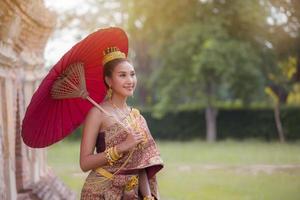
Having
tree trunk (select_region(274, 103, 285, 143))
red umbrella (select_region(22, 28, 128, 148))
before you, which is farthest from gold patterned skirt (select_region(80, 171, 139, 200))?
tree trunk (select_region(274, 103, 285, 143))

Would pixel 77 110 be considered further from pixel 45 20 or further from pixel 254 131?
pixel 254 131

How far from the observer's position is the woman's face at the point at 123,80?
409cm

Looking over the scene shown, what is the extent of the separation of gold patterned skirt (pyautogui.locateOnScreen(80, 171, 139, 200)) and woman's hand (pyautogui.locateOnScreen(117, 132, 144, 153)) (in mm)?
217

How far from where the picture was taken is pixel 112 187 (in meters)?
3.99

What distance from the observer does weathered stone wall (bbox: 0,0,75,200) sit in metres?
5.76

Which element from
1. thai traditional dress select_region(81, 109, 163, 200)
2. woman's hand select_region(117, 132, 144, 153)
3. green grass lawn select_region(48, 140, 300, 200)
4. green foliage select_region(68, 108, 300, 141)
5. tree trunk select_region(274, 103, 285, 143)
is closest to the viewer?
woman's hand select_region(117, 132, 144, 153)

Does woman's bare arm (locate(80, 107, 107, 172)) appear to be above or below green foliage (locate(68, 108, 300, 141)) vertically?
below

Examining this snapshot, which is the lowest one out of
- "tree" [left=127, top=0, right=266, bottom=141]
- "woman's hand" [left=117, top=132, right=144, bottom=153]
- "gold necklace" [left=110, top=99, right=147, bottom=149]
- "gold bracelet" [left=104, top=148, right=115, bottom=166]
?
"gold bracelet" [left=104, top=148, right=115, bottom=166]

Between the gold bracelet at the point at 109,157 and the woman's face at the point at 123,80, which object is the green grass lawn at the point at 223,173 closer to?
the woman's face at the point at 123,80

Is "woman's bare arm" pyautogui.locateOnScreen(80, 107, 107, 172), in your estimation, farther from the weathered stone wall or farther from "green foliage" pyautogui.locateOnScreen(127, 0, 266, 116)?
"green foliage" pyautogui.locateOnScreen(127, 0, 266, 116)

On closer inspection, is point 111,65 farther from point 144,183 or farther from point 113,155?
point 144,183

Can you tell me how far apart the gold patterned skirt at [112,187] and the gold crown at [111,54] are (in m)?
0.72

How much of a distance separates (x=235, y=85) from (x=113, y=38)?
23650mm

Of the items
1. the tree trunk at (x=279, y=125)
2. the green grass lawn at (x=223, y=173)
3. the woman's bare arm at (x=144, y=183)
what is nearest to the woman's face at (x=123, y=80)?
the woman's bare arm at (x=144, y=183)
